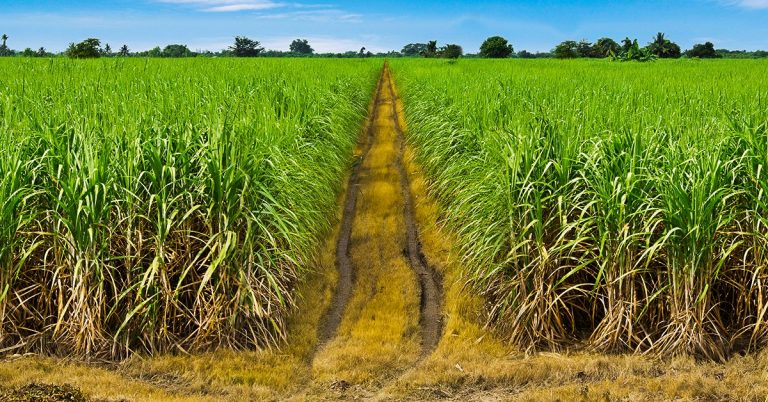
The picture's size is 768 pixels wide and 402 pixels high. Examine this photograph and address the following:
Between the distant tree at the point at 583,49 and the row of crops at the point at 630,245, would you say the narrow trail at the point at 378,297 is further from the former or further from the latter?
the distant tree at the point at 583,49

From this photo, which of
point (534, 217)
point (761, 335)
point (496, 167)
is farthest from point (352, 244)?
point (761, 335)

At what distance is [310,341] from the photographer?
511 centimetres

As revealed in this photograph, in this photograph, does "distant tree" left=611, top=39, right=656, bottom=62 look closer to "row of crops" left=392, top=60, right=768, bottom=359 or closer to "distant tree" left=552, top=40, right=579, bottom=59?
"distant tree" left=552, top=40, right=579, bottom=59

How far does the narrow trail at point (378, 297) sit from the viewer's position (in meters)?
4.74

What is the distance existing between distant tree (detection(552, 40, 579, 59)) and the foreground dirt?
177 ft

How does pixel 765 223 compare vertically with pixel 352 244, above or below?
above

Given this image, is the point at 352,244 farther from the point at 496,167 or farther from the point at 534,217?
the point at 534,217

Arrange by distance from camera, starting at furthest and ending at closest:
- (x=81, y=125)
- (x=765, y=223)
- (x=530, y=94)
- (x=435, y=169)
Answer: (x=530, y=94)
(x=435, y=169)
(x=81, y=125)
(x=765, y=223)

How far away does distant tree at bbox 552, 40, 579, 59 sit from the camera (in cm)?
5778

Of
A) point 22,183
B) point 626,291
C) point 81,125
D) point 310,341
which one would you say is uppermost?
point 81,125

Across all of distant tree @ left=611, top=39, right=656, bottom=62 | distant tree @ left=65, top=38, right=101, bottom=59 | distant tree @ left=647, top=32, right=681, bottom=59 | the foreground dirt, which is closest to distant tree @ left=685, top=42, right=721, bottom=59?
distant tree @ left=647, top=32, right=681, bottom=59

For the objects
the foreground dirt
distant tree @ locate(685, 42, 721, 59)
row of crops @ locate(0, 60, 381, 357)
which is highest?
distant tree @ locate(685, 42, 721, 59)

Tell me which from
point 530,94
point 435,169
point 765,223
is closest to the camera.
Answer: point 765,223

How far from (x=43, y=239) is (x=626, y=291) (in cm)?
438
